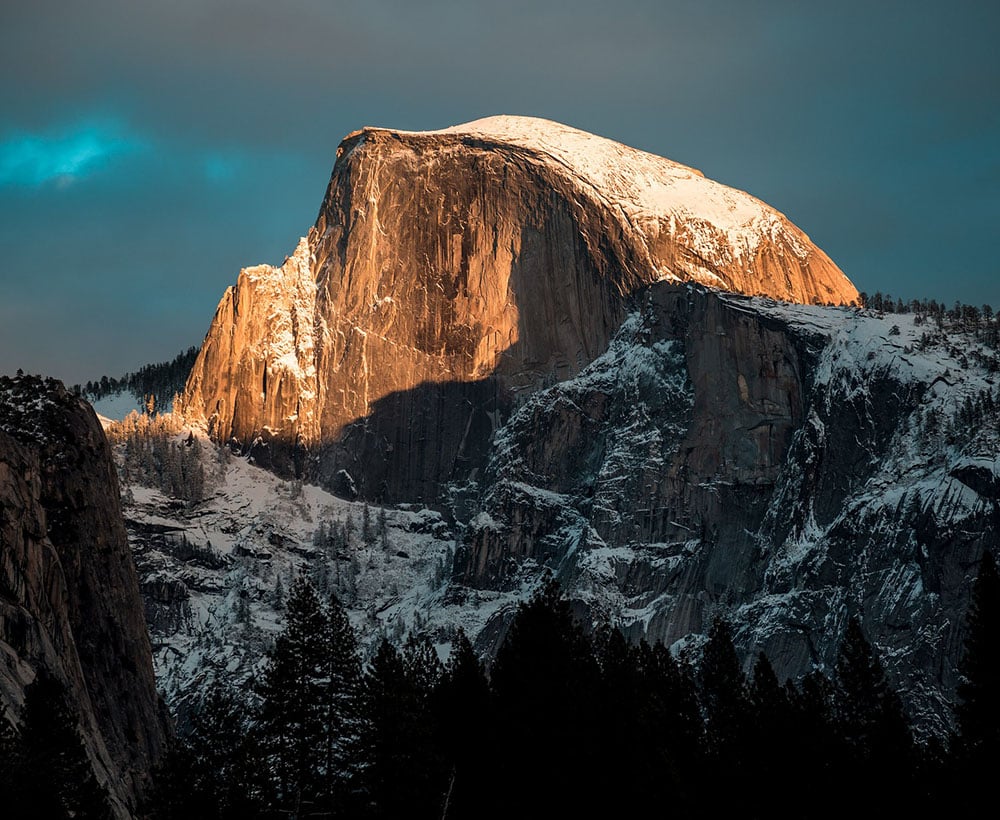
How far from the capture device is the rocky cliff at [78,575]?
8462 cm

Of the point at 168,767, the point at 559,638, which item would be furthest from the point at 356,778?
the point at 559,638

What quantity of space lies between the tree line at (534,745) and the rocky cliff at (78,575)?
11319 mm

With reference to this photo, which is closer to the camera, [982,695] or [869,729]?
[982,695]

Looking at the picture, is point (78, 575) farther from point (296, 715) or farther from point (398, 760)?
point (398, 760)

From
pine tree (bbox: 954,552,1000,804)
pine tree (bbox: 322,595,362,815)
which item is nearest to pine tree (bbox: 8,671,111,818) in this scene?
pine tree (bbox: 322,595,362,815)

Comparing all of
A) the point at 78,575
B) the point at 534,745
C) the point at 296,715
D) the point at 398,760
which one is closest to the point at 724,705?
the point at 534,745

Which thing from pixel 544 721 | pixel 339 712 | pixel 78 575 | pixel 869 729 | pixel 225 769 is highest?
pixel 78 575

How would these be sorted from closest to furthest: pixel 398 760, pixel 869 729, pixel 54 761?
1. pixel 54 761
2. pixel 398 760
3. pixel 869 729

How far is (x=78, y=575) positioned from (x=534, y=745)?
34396 mm

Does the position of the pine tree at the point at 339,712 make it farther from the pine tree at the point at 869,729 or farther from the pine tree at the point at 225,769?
the pine tree at the point at 869,729

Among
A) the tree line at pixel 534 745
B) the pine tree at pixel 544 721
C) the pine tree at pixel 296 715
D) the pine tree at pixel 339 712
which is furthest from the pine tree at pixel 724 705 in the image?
the pine tree at pixel 296 715

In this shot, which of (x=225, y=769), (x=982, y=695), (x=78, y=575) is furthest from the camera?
(x=78, y=575)

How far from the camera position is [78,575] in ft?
323

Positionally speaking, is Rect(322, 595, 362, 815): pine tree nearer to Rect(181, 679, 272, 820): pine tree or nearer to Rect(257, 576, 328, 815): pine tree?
Rect(257, 576, 328, 815): pine tree
